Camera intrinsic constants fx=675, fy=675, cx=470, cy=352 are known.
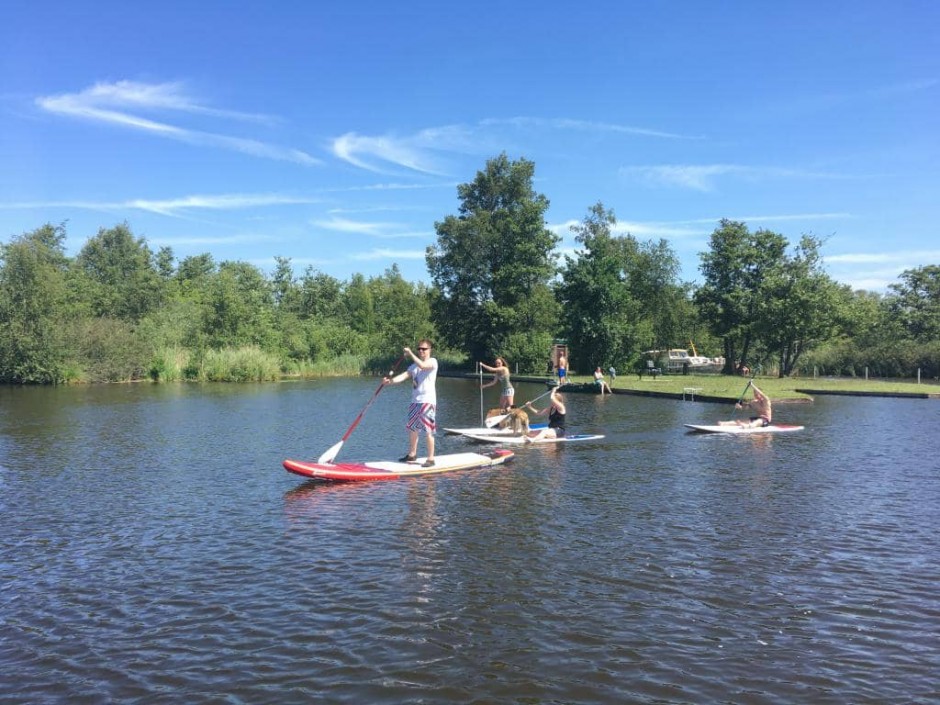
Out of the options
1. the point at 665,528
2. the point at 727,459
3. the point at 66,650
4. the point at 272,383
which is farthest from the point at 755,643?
the point at 272,383

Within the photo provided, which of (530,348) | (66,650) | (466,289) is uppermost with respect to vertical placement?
(466,289)

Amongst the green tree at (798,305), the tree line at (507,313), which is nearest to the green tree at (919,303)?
the tree line at (507,313)

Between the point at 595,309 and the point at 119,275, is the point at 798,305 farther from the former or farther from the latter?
the point at 119,275

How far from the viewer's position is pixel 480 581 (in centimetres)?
957

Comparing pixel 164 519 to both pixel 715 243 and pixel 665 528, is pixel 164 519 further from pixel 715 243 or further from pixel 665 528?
pixel 715 243

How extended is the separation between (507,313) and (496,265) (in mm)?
6694

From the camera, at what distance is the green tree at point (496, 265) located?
67.5m

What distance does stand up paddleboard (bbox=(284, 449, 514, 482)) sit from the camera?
15.7 metres

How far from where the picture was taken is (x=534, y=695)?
6504 millimetres

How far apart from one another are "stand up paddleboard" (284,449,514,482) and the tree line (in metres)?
40.7

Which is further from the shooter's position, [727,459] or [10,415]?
[10,415]

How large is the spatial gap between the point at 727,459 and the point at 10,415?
30489 millimetres

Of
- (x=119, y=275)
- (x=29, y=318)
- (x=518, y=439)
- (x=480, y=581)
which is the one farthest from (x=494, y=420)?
(x=119, y=275)

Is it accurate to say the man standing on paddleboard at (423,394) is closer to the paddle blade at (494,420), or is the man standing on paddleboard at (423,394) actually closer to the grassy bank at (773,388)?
the paddle blade at (494,420)
